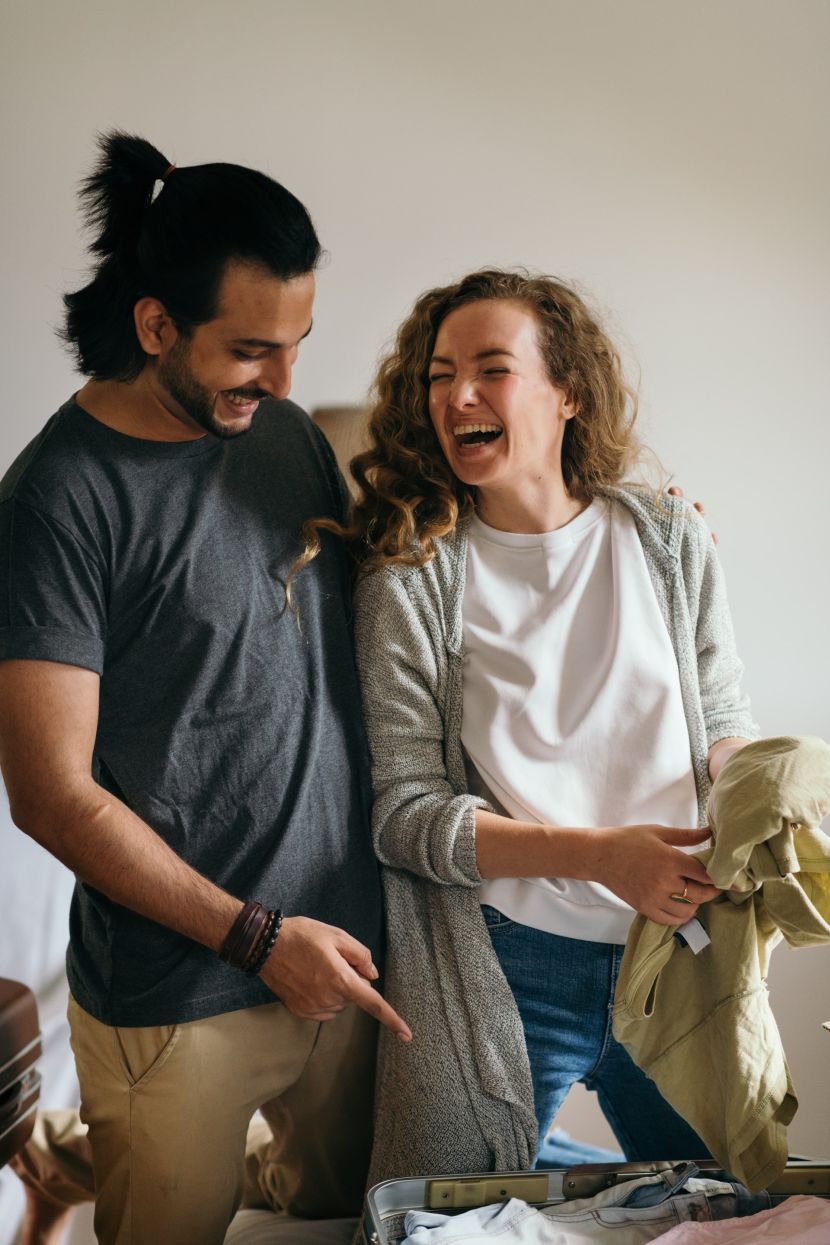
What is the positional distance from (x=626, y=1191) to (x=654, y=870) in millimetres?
326

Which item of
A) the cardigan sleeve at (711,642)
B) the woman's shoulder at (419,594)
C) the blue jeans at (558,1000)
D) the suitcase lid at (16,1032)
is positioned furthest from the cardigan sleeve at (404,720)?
the suitcase lid at (16,1032)

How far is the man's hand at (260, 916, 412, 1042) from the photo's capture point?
125 cm

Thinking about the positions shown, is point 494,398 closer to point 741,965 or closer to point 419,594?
point 419,594

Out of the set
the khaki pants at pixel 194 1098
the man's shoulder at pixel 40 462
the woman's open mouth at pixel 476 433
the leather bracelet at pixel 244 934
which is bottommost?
the khaki pants at pixel 194 1098

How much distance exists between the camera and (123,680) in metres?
1.30

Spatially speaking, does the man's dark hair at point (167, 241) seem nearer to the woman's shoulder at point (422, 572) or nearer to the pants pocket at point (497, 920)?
the woman's shoulder at point (422, 572)

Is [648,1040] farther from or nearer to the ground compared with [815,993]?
farther from the ground

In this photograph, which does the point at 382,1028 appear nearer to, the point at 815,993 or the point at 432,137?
the point at 815,993

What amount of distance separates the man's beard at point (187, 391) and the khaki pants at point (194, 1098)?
2.16 ft

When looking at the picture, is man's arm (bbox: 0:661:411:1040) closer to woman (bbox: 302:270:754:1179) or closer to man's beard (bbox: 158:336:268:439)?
woman (bbox: 302:270:754:1179)

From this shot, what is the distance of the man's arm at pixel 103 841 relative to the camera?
121 centimetres

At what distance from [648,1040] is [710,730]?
38 cm

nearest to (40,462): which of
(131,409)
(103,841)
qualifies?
(131,409)

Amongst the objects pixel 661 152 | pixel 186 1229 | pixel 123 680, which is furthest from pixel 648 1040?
pixel 661 152
